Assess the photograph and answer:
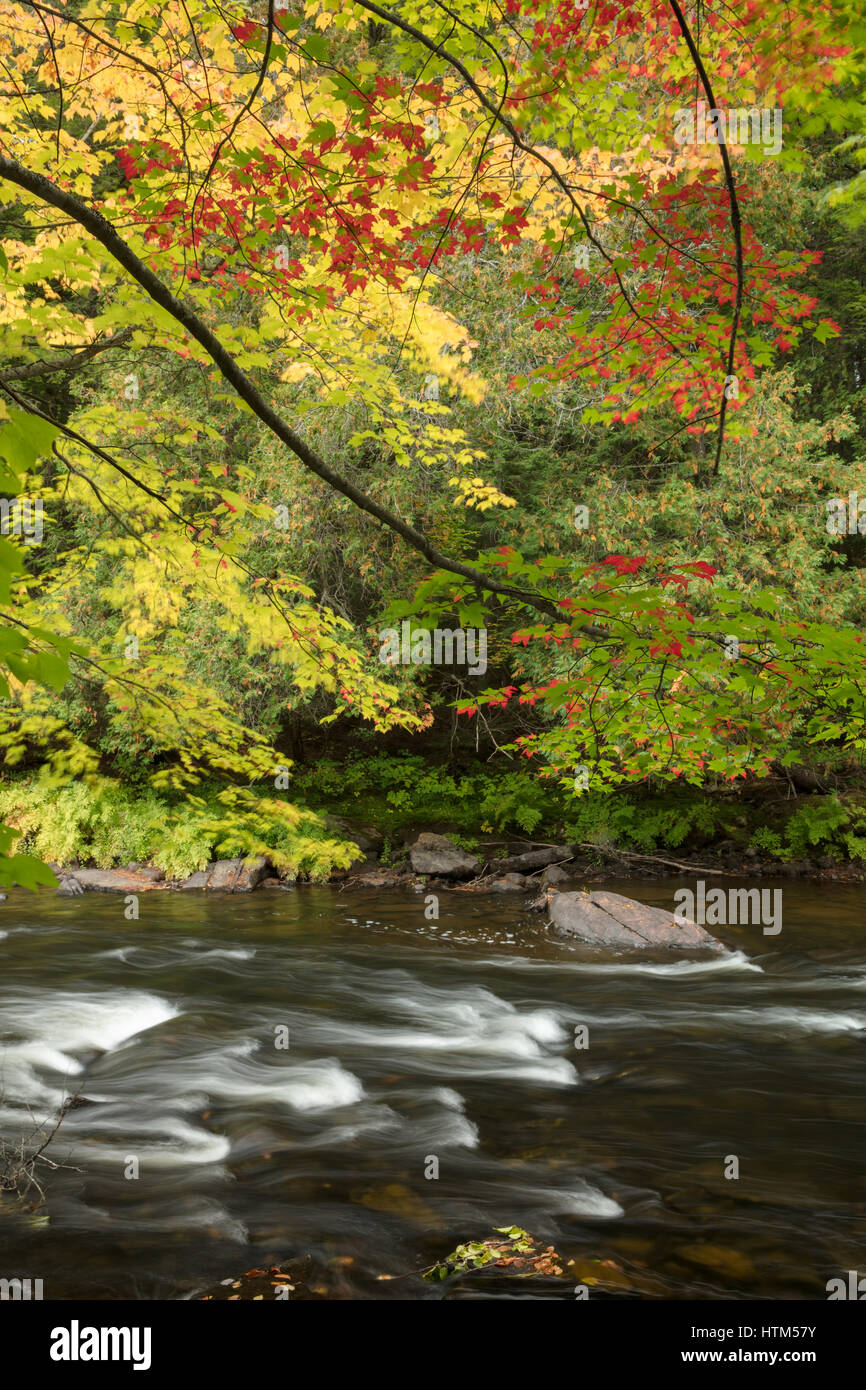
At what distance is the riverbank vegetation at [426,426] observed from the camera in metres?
3.98

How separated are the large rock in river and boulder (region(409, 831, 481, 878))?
8.15 feet

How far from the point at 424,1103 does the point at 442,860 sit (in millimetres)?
7257

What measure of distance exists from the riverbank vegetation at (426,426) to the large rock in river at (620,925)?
1.44 metres

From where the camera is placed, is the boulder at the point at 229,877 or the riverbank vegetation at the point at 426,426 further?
the boulder at the point at 229,877

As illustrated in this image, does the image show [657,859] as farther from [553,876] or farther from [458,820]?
[458,820]

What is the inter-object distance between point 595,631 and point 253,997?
228 inches

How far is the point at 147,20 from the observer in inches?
171

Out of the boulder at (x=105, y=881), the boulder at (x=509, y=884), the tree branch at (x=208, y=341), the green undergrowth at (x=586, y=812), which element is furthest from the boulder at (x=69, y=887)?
the tree branch at (x=208, y=341)

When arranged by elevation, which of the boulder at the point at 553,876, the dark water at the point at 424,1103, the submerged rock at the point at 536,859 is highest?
the submerged rock at the point at 536,859

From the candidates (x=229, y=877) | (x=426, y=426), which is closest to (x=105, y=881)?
(x=229, y=877)

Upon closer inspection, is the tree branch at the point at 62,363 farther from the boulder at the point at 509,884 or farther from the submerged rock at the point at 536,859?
the submerged rock at the point at 536,859

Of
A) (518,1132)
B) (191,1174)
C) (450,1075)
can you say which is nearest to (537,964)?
(450,1075)
